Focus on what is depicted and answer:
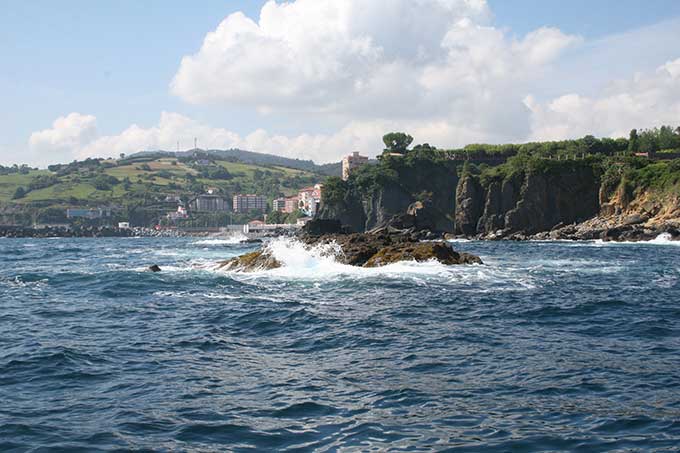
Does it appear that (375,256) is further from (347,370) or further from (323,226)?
(323,226)

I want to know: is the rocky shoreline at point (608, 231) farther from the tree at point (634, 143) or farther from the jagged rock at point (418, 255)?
the jagged rock at point (418, 255)

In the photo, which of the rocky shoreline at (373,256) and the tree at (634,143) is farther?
the tree at (634,143)

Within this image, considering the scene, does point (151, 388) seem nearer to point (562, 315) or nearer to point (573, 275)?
point (562, 315)

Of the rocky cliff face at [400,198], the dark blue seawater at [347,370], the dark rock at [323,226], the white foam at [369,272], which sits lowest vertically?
the dark blue seawater at [347,370]

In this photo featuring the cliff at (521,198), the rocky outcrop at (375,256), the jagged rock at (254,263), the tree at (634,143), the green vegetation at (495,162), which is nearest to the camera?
the rocky outcrop at (375,256)

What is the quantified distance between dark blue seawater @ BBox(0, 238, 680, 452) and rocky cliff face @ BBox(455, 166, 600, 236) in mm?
85044

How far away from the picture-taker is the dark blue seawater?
1126 centimetres

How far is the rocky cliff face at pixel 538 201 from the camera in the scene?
115 meters

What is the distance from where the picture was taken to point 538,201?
380ft

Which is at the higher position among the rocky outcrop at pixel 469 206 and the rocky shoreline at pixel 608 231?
the rocky outcrop at pixel 469 206

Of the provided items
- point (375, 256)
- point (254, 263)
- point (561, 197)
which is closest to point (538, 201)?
point (561, 197)

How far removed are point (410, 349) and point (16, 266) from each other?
47.8 meters

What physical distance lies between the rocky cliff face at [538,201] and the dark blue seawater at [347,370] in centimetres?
8504

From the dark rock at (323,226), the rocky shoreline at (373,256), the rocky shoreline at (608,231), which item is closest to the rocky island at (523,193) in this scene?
the rocky shoreline at (608,231)
